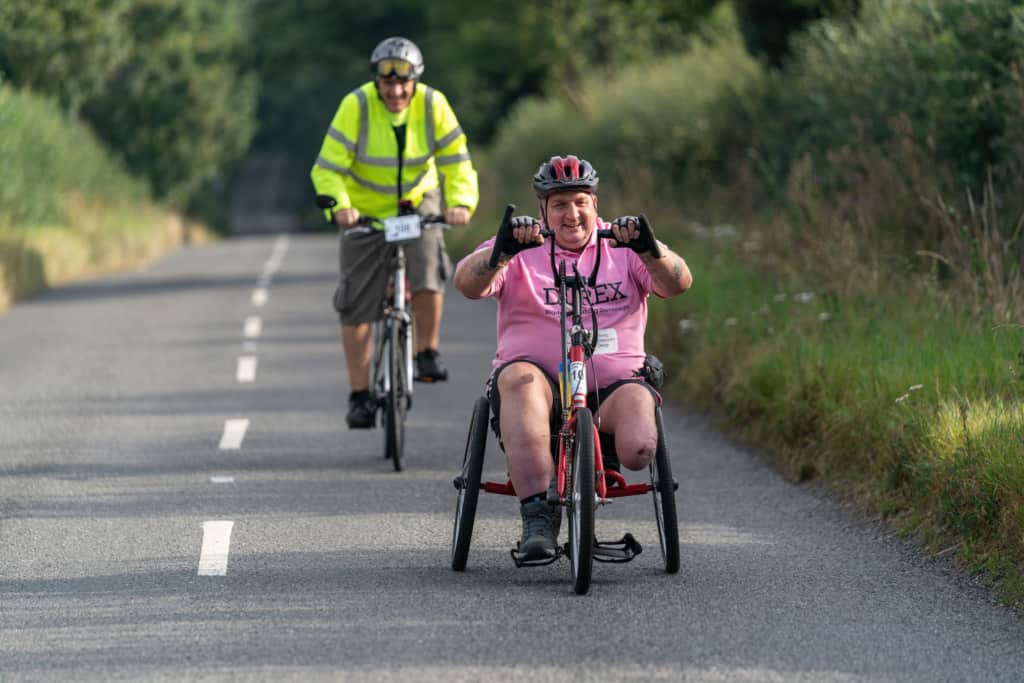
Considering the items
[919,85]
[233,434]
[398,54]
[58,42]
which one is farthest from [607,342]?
[58,42]

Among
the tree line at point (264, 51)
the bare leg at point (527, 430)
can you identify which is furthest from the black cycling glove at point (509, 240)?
the tree line at point (264, 51)

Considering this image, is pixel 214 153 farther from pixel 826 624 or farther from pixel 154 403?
pixel 826 624

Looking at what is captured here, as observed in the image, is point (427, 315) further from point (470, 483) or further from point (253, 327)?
point (253, 327)

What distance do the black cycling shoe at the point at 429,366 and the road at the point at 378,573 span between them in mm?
440

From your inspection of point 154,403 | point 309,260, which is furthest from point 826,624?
point 309,260

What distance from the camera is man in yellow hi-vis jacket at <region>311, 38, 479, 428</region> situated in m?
11.0

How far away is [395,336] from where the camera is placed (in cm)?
1101

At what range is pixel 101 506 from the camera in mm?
9750

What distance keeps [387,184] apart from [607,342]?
139 inches

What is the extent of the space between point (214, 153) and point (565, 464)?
58.2 metres

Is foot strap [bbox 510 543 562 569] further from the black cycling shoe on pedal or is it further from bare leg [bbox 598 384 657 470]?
bare leg [bbox 598 384 657 470]

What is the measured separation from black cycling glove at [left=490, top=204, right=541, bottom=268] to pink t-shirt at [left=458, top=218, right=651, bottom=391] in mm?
412

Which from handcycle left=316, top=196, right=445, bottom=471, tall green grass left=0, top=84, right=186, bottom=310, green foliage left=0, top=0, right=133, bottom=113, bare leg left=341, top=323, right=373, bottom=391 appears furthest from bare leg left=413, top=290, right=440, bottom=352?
green foliage left=0, top=0, right=133, bottom=113

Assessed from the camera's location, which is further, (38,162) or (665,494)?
(38,162)
